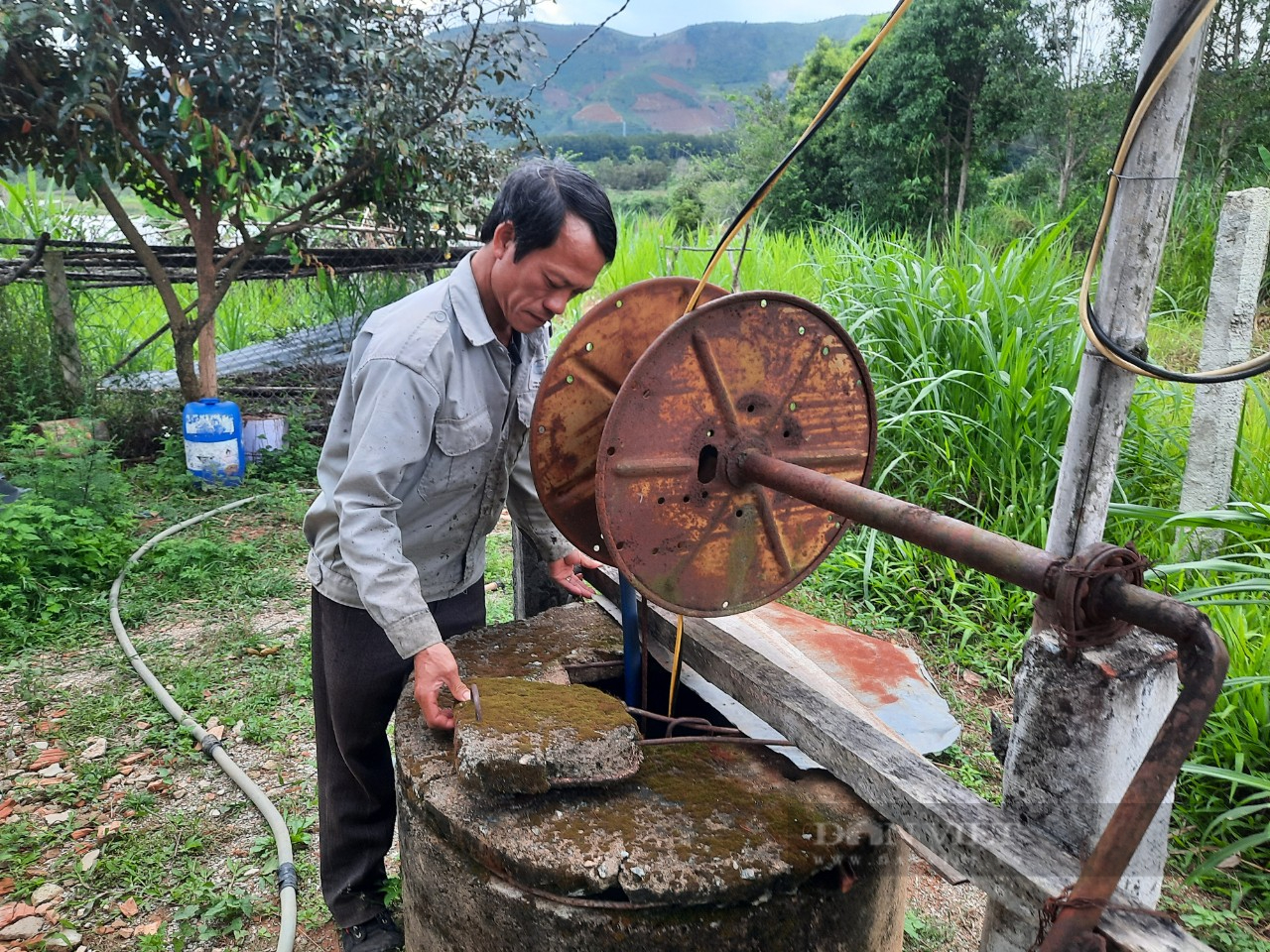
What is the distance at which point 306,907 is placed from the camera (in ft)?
8.86

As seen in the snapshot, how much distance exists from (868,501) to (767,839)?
2.06 feet

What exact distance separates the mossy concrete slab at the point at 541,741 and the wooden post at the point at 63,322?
6.54 meters

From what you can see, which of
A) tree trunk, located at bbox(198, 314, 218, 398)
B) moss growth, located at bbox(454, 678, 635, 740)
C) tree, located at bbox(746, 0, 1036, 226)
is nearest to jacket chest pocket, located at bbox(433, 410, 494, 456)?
moss growth, located at bbox(454, 678, 635, 740)

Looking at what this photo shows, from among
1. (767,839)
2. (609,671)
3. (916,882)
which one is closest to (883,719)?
(916,882)

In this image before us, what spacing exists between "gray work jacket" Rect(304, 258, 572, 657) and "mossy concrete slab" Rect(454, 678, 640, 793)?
0.71ft

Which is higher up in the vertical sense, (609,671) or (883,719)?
(609,671)

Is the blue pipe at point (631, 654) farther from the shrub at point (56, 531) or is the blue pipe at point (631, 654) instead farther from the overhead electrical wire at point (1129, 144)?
the shrub at point (56, 531)

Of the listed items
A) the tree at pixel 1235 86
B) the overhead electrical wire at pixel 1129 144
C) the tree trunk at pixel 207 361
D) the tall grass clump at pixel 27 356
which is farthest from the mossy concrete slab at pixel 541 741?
the tree at pixel 1235 86

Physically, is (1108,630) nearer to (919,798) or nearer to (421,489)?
(919,798)

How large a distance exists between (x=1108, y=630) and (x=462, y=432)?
4.31 feet

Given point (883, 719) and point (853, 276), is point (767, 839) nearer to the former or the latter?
point (883, 719)

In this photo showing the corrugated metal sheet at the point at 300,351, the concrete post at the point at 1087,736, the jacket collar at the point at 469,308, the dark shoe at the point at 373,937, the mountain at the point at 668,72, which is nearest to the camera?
the concrete post at the point at 1087,736

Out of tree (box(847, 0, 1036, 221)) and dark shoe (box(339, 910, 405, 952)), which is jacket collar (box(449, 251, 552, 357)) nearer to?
dark shoe (box(339, 910, 405, 952))

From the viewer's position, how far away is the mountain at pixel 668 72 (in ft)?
237
